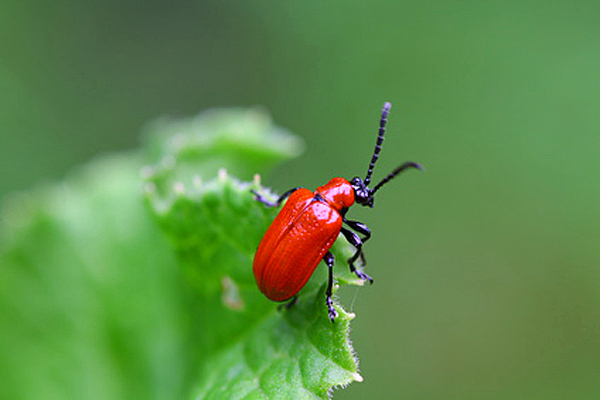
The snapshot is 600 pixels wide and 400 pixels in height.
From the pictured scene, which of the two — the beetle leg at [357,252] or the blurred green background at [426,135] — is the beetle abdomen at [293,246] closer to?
the beetle leg at [357,252]

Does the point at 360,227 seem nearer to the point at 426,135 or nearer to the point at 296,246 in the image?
the point at 296,246

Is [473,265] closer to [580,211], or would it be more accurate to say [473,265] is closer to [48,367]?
[580,211]

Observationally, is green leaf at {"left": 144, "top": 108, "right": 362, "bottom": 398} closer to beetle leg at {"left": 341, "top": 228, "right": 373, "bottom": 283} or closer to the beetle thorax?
beetle leg at {"left": 341, "top": 228, "right": 373, "bottom": 283}

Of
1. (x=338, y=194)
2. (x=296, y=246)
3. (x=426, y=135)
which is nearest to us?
(x=296, y=246)

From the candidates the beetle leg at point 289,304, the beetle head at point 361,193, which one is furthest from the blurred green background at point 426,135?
the beetle leg at point 289,304

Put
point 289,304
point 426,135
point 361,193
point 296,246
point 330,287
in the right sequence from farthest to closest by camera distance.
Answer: point 426,135
point 361,193
point 296,246
point 289,304
point 330,287

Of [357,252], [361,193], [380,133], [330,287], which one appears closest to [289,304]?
[330,287]
